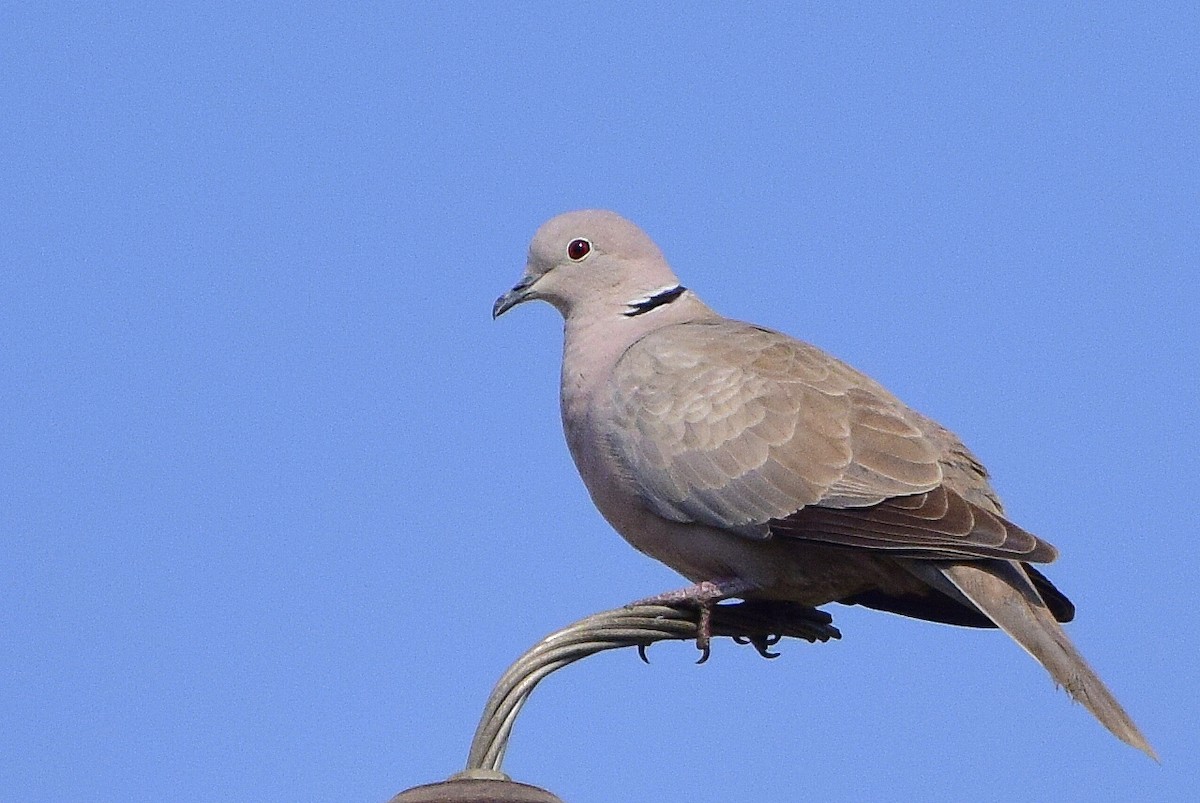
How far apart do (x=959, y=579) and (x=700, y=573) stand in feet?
2.60

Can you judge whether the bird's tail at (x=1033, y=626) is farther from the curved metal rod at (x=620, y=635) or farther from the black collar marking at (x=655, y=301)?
the black collar marking at (x=655, y=301)

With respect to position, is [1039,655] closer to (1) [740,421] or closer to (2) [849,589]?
(2) [849,589]

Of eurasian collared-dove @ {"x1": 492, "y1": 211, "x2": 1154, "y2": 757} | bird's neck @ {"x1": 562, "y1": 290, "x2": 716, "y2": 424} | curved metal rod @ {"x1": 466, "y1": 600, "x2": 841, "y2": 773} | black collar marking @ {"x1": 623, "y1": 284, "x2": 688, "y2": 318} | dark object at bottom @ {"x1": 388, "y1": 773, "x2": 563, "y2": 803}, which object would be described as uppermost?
black collar marking @ {"x1": 623, "y1": 284, "x2": 688, "y2": 318}

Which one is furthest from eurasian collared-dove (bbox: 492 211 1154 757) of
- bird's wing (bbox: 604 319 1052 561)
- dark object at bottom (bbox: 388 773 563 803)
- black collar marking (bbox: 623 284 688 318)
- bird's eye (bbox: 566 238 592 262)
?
dark object at bottom (bbox: 388 773 563 803)

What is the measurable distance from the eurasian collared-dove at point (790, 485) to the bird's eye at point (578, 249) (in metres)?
0.53

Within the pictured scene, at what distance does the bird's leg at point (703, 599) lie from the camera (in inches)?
179

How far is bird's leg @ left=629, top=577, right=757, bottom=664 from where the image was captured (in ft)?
14.9

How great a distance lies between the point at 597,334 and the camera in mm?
5754

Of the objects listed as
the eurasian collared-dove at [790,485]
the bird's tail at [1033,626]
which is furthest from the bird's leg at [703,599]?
the bird's tail at [1033,626]

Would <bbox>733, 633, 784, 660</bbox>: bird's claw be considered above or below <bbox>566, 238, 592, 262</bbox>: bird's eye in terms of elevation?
below

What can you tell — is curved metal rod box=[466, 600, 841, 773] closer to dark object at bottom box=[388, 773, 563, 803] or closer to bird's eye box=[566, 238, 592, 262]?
dark object at bottom box=[388, 773, 563, 803]

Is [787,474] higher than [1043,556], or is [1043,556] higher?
[787,474]

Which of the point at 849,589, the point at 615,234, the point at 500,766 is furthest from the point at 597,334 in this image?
the point at 500,766

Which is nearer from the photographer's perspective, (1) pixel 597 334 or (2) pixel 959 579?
(2) pixel 959 579
